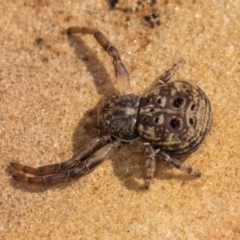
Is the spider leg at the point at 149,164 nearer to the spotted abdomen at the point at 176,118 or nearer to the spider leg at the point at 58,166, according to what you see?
the spotted abdomen at the point at 176,118

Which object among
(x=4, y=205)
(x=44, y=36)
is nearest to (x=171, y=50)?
(x=44, y=36)

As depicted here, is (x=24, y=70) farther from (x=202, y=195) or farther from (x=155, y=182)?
(x=202, y=195)

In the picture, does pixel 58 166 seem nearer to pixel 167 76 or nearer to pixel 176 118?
pixel 176 118

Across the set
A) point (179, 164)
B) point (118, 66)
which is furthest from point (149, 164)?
point (118, 66)

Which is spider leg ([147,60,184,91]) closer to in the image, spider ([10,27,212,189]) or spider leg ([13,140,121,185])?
spider ([10,27,212,189])

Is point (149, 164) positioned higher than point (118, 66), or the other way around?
point (118, 66)

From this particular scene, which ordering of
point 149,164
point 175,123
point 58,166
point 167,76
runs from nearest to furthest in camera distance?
1. point 175,123
2. point 149,164
3. point 58,166
4. point 167,76

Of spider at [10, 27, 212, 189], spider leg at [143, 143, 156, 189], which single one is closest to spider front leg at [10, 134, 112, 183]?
spider at [10, 27, 212, 189]
